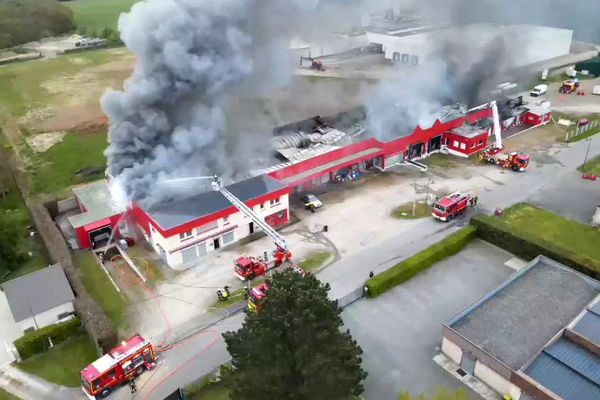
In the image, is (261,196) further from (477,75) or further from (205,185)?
(477,75)

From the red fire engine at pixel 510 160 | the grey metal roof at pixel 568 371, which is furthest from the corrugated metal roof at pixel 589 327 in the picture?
the red fire engine at pixel 510 160

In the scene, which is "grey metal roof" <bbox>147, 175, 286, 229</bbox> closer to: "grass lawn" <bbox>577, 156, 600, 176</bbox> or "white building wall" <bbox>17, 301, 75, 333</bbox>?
"white building wall" <bbox>17, 301, 75, 333</bbox>

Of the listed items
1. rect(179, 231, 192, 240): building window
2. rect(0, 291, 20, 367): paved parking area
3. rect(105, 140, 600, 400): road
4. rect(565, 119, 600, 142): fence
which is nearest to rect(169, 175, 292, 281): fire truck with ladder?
rect(105, 140, 600, 400): road

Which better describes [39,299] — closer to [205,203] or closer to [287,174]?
[205,203]

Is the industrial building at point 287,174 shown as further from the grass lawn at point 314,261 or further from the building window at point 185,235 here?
the grass lawn at point 314,261

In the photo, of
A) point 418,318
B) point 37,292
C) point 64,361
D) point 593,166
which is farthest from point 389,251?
point 593,166

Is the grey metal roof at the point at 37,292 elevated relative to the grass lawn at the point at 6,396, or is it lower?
elevated
